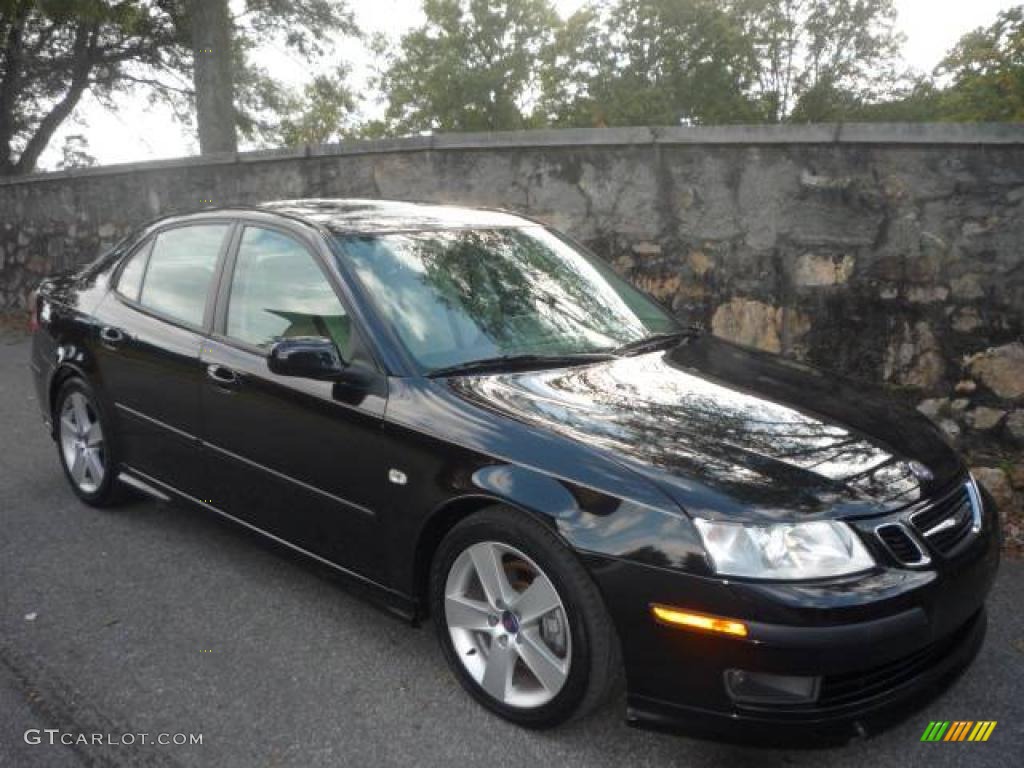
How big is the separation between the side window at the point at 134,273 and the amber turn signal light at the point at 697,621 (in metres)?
3.13

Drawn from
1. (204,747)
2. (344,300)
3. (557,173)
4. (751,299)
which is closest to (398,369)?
(344,300)

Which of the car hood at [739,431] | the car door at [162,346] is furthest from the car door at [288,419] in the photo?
the car hood at [739,431]

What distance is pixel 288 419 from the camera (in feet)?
10.8

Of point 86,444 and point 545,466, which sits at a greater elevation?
point 545,466

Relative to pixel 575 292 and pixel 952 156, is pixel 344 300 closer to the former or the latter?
pixel 575 292

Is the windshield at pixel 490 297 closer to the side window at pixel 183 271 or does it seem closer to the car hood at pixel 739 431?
the car hood at pixel 739 431

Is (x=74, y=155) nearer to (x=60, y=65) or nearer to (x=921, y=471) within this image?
(x=60, y=65)

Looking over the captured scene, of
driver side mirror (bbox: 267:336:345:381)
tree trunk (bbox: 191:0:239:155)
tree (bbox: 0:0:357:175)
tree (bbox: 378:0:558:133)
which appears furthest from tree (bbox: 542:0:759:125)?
driver side mirror (bbox: 267:336:345:381)

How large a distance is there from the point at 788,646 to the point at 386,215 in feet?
8.05

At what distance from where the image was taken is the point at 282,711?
2.83 meters

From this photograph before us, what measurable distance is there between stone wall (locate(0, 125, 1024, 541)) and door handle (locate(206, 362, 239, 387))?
3414mm

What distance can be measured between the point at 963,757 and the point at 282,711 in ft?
6.83

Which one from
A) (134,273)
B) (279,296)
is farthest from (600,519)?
(134,273)

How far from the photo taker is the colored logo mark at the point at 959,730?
8.89ft
